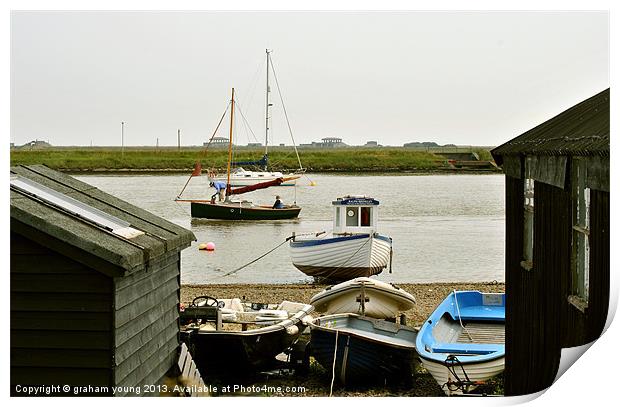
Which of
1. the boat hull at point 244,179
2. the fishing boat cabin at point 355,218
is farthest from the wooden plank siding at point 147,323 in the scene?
the boat hull at point 244,179

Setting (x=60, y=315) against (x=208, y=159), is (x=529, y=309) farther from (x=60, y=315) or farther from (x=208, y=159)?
(x=208, y=159)

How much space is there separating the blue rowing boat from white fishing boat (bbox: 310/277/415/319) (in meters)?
0.83

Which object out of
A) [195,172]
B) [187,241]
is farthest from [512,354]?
[195,172]

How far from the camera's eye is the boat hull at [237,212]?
38094mm

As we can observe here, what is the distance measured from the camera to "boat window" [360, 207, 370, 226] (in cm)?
2111

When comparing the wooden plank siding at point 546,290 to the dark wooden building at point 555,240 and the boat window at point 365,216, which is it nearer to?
the dark wooden building at point 555,240

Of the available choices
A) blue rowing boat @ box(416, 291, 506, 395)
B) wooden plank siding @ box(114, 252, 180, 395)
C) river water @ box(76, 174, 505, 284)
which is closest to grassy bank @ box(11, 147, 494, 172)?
river water @ box(76, 174, 505, 284)

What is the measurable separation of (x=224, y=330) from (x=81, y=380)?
150 inches

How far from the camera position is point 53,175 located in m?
9.52

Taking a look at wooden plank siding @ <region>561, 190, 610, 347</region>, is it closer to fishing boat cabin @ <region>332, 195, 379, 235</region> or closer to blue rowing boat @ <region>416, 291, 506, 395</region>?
blue rowing boat @ <region>416, 291, 506, 395</region>

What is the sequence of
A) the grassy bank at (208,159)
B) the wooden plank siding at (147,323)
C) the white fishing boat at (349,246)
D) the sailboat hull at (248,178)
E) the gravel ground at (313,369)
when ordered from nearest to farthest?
the wooden plank siding at (147,323) < the gravel ground at (313,369) < the grassy bank at (208,159) < the white fishing boat at (349,246) < the sailboat hull at (248,178)

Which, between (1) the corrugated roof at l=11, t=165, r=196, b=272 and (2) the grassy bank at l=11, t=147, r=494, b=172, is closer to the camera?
(1) the corrugated roof at l=11, t=165, r=196, b=272

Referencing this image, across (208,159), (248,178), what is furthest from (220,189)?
(208,159)

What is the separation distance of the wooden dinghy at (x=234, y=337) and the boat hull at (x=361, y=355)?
1.51 ft
